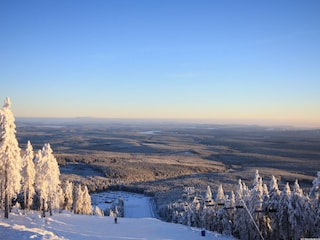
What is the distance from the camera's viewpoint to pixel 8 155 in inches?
1368

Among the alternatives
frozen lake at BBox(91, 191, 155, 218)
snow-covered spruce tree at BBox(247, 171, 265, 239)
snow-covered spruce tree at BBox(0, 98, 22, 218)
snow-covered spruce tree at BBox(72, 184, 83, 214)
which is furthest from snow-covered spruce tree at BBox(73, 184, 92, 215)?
snow-covered spruce tree at BBox(247, 171, 265, 239)

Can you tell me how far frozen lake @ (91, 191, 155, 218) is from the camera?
295 feet

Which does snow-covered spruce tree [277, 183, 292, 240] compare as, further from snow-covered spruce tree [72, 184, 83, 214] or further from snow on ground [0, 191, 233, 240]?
snow-covered spruce tree [72, 184, 83, 214]

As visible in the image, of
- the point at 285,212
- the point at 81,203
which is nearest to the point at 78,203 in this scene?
the point at 81,203

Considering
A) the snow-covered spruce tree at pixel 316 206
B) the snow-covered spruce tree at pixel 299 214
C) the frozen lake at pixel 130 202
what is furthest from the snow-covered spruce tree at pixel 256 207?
the frozen lake at pixel 130 202

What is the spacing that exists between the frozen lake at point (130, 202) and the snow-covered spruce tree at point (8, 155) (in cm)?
5508

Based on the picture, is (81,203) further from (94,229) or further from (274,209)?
(274,209)

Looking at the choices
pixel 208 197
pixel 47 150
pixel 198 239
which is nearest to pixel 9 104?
pixel 47 150

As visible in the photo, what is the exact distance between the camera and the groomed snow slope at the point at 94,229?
27.6m

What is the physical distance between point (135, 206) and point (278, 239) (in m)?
65.1

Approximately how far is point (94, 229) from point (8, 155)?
12008 millimetres

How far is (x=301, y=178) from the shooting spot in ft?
443

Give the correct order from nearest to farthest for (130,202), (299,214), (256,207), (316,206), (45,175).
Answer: (316,206)
(299,214)
(256,207)
(45,175)
(130,202)

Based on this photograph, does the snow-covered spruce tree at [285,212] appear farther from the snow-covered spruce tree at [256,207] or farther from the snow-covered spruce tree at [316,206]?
the snow-covered spruce tree at [316,206]
